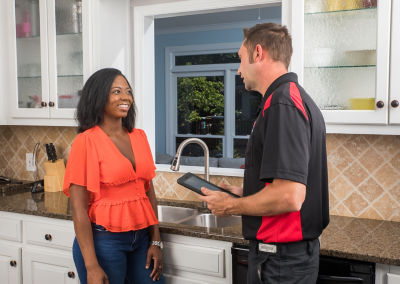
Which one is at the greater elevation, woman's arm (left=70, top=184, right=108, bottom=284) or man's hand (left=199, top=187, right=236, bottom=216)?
man's hand (left=199, top=187, right=236, bottom=216)

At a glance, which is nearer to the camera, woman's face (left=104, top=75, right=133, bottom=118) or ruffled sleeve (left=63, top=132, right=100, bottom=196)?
ruffled sleeve (left=63, top=132, right=100, bottom=196)

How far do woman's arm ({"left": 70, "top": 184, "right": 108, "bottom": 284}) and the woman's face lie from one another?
35cm

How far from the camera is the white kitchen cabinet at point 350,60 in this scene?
173cm

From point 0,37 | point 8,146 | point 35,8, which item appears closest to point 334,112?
point 35,8

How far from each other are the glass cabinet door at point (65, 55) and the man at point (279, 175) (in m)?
1.45

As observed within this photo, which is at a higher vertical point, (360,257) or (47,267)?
(360,257)

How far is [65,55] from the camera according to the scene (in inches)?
102

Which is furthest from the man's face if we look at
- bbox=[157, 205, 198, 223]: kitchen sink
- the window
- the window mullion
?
the window mullion

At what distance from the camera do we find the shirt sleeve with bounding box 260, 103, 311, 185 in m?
1.18

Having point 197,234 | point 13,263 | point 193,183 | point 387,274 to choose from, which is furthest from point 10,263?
point 387,274

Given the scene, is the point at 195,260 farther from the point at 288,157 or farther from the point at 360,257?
the point at 288,157

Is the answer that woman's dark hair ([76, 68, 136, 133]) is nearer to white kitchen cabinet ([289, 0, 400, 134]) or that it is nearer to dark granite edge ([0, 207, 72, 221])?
dark granite edge ([0, 207, 72, 221])

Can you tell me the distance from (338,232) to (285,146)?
0.86 metres

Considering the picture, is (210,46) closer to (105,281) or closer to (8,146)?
(8,146)
